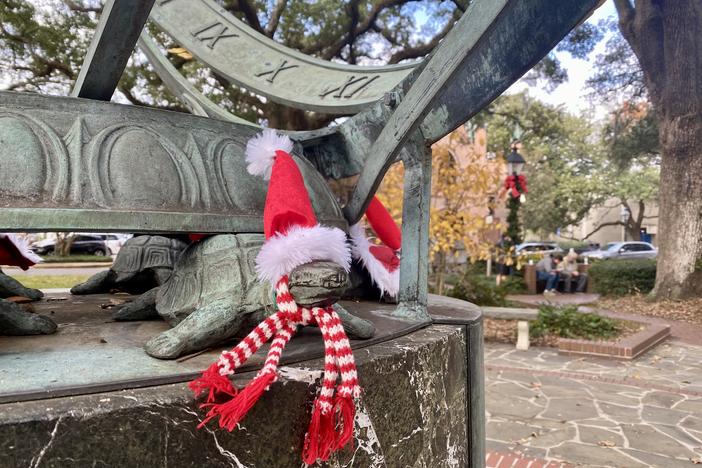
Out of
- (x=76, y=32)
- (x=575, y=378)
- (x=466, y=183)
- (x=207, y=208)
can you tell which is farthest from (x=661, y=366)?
(x=76, y=32)

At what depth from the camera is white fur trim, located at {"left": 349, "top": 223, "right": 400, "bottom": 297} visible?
239 centimetres

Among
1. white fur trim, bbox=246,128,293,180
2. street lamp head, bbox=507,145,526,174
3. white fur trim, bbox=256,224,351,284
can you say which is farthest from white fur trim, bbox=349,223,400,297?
street lamp head, bbox=507,145,526,174

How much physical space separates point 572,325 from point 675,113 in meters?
5.88

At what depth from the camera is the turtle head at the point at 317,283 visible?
1399 mm

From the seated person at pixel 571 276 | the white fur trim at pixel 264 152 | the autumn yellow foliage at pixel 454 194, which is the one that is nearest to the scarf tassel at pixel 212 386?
the white fur trim at pixel 264 152

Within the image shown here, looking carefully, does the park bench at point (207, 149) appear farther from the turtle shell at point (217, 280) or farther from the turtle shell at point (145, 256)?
the turtle shell at point (145, 256)

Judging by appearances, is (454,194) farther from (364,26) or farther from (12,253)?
(12,253)

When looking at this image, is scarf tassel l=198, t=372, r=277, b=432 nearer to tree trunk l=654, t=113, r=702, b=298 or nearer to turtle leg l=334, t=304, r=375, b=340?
turtle leg l=334, t=304, r=375, b=340

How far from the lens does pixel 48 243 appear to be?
25266 mm

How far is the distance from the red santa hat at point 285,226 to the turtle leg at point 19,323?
805 millimetres

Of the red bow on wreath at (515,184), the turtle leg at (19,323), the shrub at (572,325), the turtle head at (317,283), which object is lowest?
the shrub at (572,325)

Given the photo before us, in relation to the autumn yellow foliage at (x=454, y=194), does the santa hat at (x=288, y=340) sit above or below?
below

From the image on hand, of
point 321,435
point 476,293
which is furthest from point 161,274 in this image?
point 476,293

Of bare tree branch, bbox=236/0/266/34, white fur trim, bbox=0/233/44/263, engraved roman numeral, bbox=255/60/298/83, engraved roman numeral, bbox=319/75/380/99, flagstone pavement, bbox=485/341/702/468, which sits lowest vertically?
flagstone pavement, bbox=485/341/702/468
